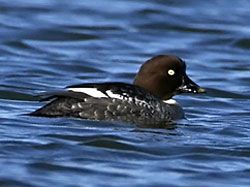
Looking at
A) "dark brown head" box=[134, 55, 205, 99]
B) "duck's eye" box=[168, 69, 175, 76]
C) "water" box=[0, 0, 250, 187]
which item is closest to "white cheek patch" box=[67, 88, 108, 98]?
"water" box=[0, 0, 250, 187]

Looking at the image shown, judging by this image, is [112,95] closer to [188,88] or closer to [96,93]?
[96,93]

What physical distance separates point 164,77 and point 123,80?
3.48 metres

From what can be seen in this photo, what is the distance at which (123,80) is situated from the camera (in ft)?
64.1

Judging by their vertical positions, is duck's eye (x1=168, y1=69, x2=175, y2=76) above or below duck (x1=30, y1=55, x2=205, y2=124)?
above

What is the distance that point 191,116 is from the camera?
16.7m

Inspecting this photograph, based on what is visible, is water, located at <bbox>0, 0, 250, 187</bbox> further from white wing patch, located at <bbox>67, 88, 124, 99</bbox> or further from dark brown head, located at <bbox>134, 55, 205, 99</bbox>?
dark brown head, located at <bbox>134, 55, 205, 99</bbox>

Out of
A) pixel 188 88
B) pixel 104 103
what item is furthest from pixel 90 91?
pixel 188 88

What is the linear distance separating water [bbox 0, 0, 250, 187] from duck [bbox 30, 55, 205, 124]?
0.44 feet

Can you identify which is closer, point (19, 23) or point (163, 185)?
point (163, 185)

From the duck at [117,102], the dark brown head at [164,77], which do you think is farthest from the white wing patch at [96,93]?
the dark brown head at [164,77]

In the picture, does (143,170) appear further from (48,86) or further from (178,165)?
(48,86)

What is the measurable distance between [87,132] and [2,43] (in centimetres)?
761

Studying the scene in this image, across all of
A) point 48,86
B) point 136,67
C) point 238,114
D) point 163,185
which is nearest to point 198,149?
point 163,185

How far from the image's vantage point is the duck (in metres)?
15.1
